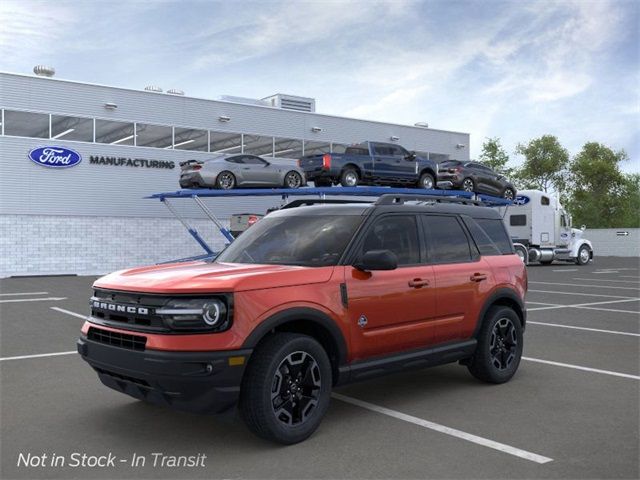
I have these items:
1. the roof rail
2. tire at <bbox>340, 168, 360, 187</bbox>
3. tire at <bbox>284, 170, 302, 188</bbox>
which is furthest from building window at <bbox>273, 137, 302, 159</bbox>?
the roof rail

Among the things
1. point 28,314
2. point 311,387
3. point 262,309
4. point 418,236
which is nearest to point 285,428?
point 311,387

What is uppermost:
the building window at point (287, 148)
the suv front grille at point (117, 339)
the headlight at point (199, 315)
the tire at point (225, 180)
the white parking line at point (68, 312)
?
the building window at point (287, 148)

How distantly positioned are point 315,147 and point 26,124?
14538 millimetres

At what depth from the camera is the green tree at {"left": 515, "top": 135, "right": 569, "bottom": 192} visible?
244 ft

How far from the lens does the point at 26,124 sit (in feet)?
86.8

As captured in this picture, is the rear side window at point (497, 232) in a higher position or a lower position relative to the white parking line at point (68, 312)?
higher

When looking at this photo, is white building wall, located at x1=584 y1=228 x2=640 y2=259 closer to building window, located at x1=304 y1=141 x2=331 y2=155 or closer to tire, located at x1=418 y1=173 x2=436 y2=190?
building window, located at x1=304 y1=141 x2=331 y2=155

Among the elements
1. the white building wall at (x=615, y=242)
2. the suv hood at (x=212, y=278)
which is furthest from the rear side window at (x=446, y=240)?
the white building wall at (x=615, y=242)

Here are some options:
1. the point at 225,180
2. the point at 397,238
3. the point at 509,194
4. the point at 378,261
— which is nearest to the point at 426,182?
the point at 509,194

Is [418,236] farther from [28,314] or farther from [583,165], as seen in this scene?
[583,165]

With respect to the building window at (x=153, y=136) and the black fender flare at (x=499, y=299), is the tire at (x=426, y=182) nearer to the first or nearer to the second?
the building window at (x=153, y=136)

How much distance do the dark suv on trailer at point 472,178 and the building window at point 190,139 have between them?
11728 mm

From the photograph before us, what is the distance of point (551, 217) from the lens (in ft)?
104

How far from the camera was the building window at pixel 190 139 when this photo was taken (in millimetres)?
30312
